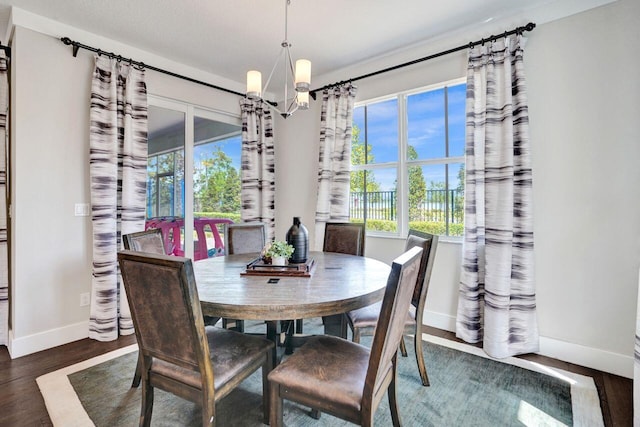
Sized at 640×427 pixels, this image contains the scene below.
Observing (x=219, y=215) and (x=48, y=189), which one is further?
(x=219, y=215)

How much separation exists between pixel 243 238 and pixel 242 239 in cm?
1

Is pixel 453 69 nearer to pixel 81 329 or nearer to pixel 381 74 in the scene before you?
pixel 381 74

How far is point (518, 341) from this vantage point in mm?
2428

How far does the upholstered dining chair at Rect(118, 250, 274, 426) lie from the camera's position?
3.84ft

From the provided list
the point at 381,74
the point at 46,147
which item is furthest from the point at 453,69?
the point at 46,147

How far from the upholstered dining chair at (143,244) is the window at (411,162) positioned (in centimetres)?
205

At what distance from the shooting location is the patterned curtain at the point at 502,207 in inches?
95.0

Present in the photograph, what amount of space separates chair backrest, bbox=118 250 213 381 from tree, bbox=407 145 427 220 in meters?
2.46

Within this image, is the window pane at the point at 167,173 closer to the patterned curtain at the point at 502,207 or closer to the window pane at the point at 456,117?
the window pane at the point at 456,117

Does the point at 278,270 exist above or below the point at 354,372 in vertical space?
above

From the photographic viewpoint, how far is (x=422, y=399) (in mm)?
1854

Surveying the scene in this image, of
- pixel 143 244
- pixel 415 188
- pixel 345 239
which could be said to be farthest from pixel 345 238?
pixel 143 244

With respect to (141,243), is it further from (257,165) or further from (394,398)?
(257,165)

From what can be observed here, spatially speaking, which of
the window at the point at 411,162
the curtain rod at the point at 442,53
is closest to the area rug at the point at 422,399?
the window at the point at 411,162
